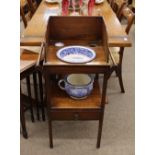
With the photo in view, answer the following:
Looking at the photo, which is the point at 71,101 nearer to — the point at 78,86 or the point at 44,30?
the point at 78,86

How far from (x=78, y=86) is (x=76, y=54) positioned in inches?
8.5

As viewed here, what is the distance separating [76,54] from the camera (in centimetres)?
163

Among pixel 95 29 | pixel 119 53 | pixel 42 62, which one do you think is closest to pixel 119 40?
pixel 95 29

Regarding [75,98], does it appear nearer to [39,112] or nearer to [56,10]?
[39,112]

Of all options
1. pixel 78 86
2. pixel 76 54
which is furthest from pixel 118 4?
pixel 78 86

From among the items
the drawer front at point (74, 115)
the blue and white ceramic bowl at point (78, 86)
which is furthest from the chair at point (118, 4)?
the drawer front at point (74, 115)

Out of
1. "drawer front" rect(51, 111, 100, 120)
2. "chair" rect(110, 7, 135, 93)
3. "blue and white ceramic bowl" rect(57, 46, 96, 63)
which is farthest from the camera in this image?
"chair" rect(110, 7, 135, 93)

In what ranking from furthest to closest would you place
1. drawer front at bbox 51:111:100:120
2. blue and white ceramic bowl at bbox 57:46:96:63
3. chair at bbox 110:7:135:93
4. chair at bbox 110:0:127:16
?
chair at bbox 110:0:127:16
chair at bbox 110:7:135:93
drawer front at bbox 51:111:100:120
blue and white ceramic bowl at bbox 57:46:96:63

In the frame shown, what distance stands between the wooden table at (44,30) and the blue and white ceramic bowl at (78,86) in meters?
0.32

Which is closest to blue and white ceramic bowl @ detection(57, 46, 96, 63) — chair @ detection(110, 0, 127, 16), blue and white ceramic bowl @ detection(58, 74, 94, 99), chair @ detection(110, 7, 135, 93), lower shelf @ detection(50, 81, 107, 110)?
blue and white ceramic bowl @ detection(58, 74, 94, 99)

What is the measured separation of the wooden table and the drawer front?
0.52 meters

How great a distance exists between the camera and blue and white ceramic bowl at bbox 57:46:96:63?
1.56 metres

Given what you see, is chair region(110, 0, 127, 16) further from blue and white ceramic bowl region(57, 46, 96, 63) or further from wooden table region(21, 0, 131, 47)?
blue and white ceramic bowl region(57, 46, 96, 63)

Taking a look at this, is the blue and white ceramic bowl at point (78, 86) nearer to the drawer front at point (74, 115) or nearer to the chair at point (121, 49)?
the drawer front at point (74, 115)
